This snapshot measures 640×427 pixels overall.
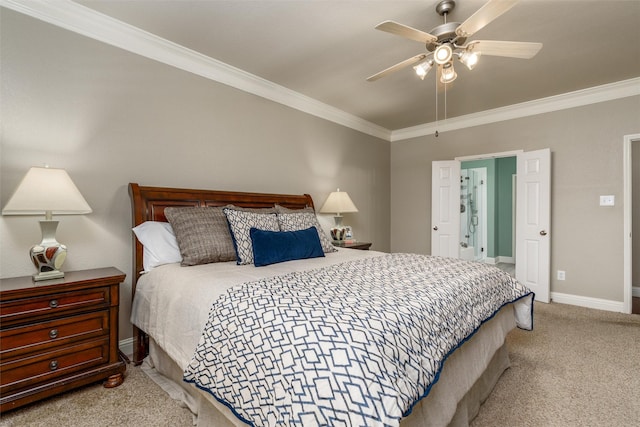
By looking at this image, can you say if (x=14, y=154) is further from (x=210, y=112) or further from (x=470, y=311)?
(x=470, y=311)

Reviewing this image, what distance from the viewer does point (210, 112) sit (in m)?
2.92

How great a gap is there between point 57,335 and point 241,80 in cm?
265

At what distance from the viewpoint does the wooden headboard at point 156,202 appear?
87.6 inches

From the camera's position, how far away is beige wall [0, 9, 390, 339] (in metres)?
1.95

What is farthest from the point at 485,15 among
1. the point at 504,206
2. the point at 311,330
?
the point at 504,206

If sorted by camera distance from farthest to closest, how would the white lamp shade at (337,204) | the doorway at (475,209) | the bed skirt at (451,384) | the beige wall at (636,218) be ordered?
1. the doorway at (475,209)
2. the beige wall at (636,218)
3. the white lamp shade at (337,204)
4. the bed skirt at (451,384)

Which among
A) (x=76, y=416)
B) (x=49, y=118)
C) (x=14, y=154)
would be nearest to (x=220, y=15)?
(x=49, y=118)

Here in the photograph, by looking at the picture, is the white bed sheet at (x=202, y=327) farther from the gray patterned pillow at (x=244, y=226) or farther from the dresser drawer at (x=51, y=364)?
the dresser drawer at (x=51, y=364)

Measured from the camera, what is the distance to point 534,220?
12.8ft

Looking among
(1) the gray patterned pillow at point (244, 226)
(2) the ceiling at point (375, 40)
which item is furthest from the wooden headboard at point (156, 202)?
(2) the ceiling at point (375, 40)

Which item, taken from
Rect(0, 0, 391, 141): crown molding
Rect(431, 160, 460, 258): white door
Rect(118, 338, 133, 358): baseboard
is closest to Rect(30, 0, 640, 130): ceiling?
Rect(0, 0, 391, 141): crown molding

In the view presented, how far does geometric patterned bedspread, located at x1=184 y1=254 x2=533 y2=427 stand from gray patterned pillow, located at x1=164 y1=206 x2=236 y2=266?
2.69 ft

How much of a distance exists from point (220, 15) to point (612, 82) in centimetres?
425

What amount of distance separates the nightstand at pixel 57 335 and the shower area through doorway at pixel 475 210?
21.4ft
